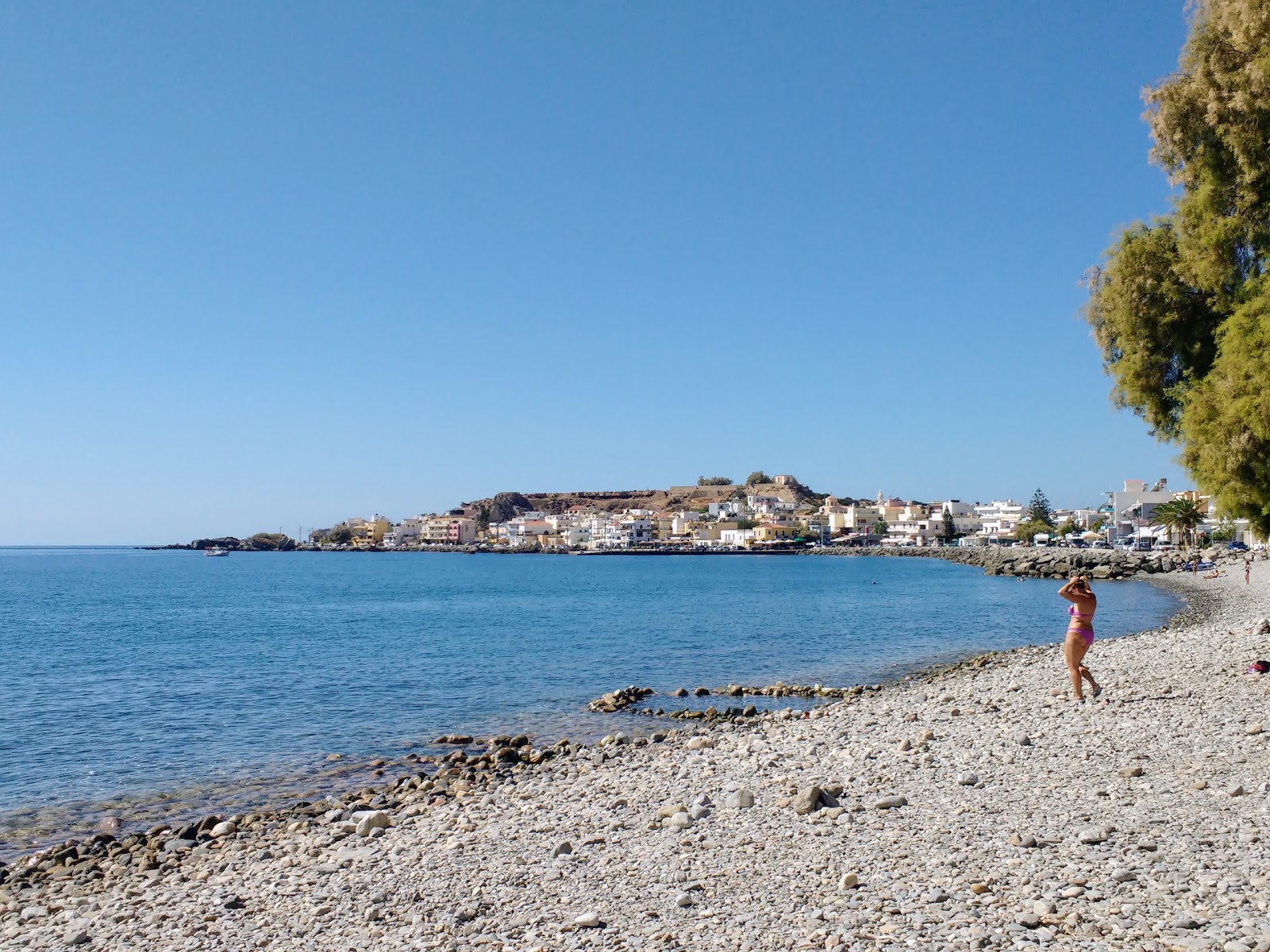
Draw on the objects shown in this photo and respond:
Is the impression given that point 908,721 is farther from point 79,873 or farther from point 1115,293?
point 79,873

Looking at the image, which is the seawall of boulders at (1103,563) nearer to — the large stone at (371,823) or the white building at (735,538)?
the large stone at (371,823)

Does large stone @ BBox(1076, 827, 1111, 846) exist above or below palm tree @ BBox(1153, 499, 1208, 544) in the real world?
below

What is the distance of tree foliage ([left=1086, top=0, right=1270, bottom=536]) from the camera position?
1306 cm

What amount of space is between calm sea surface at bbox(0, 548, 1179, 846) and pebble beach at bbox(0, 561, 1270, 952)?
415cm

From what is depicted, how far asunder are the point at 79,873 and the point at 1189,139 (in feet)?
56.6

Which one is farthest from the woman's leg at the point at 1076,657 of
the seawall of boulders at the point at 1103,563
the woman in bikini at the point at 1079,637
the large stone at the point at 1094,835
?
the seawall of boulders at the point at 1103,563

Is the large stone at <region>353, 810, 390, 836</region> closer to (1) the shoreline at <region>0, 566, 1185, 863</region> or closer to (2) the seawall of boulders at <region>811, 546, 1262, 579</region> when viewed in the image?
(1) the shoreline at <region>0, 566, 1185, 863</region>

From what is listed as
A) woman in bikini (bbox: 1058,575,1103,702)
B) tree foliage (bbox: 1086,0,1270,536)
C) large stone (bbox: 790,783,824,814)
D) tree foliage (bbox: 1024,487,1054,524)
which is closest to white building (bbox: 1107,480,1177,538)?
tree foliage (bbox: 1024,487,1054,524)

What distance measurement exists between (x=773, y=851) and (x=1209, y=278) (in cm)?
1210

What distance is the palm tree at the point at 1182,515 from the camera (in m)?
86.3

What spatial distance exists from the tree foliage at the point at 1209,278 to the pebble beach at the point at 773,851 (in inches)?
143

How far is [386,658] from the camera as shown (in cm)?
3017

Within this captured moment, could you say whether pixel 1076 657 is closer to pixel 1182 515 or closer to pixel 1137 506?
pixel 1182 515

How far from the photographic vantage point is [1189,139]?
14539 millimetres
